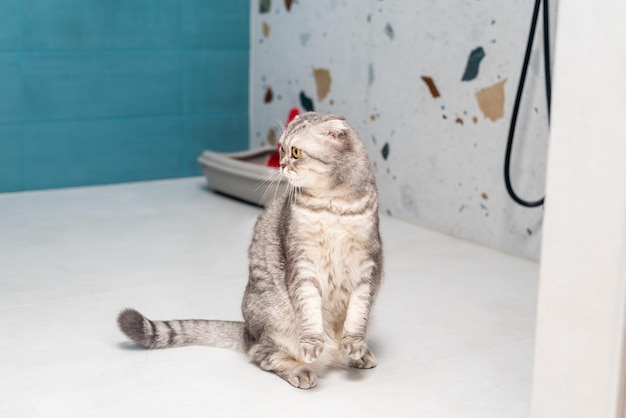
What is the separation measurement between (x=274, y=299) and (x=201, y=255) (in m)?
1.10

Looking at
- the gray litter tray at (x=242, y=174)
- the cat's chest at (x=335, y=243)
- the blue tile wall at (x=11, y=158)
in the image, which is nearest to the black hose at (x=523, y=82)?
the gray litter tray at (x=242, y=174)

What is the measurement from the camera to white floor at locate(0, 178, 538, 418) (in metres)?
1.87

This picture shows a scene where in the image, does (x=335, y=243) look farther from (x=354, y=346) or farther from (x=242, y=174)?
(x=242, y=174)

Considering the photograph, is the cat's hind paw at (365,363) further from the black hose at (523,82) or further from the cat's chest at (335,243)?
the black hose at (523,82)

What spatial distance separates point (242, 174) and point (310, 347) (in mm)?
1930

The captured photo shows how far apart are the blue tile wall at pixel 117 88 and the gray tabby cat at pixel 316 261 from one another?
2.10 m

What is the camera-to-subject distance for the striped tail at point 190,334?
2.09 m

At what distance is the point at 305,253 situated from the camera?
1.88 m

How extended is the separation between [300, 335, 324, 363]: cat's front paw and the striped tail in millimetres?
306

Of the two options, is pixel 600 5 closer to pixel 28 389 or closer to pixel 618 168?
pixel 618 168

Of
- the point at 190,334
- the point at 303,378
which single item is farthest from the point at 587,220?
the point at 190,334

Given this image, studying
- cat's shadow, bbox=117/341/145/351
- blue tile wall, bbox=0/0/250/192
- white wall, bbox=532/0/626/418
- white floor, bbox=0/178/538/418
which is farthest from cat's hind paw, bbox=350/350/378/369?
blue tile wall, bbox=0/0/250/192

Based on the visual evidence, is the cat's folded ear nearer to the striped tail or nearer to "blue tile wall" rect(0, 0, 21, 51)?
the striped tail

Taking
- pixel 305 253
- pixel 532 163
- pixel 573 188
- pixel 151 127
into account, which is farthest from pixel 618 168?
pixel 151 127
